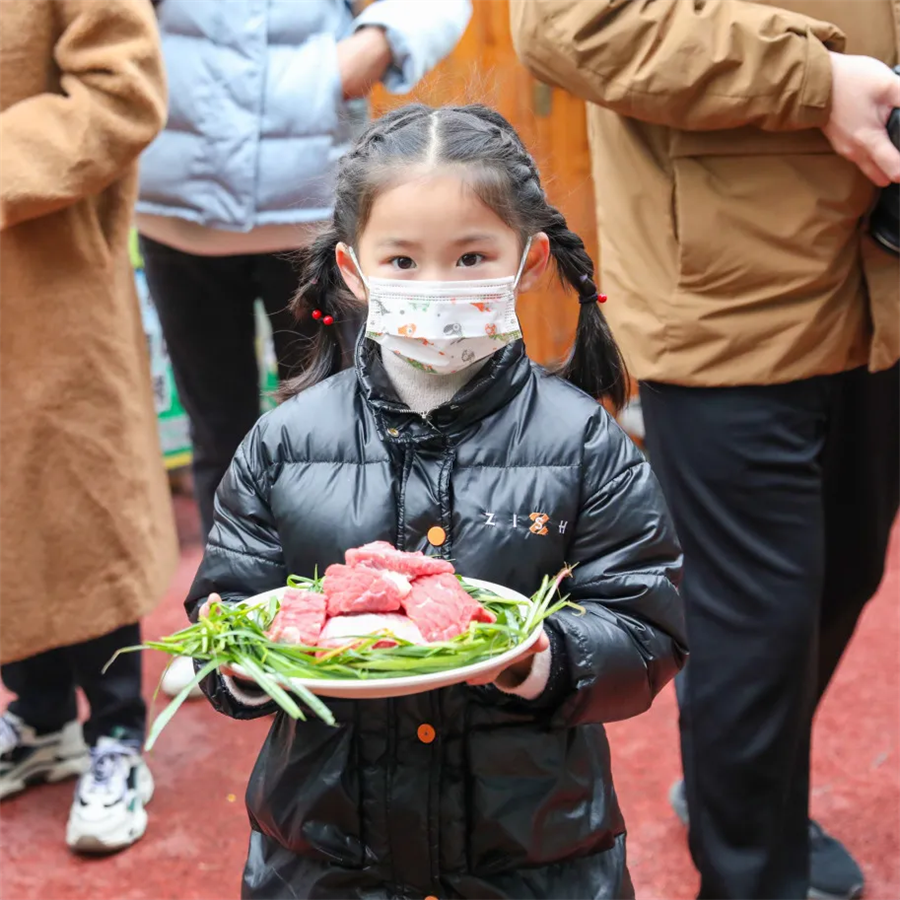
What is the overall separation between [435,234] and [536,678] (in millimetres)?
567

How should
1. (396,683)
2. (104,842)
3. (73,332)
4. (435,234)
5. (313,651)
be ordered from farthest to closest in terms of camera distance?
(104,842) → (73,332) → (435,234) → (313,651) → (396,683)

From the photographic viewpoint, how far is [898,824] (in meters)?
2.68

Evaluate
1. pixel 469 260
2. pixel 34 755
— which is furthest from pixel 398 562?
pixel 34 755

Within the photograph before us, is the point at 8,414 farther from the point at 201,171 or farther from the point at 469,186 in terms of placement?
the point at 469,186

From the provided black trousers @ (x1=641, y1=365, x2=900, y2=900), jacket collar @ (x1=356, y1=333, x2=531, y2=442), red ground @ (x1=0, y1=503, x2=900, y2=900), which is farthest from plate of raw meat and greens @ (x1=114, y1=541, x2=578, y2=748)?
red ground @ (x1=0, y1=503, x2=900, y2=900)

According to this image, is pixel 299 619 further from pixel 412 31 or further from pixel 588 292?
pixel 412 31

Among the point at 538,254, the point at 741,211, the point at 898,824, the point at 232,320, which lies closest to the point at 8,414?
the point at 232,320

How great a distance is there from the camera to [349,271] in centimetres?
170

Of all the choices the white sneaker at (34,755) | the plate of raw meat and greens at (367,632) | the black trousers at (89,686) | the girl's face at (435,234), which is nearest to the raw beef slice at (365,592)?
the plate of raw meat and greens at (367,632)

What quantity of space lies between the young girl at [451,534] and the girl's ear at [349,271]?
32 millimetres

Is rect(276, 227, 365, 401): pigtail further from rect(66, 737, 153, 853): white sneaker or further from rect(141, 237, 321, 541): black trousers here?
rect(66, 737, 153, 853): white sneaker

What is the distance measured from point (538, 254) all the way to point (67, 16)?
1.23 meters

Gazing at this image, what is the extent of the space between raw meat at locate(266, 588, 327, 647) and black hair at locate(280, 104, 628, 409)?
48cm

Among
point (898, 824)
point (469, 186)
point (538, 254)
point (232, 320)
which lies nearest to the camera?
point (469, 186)
